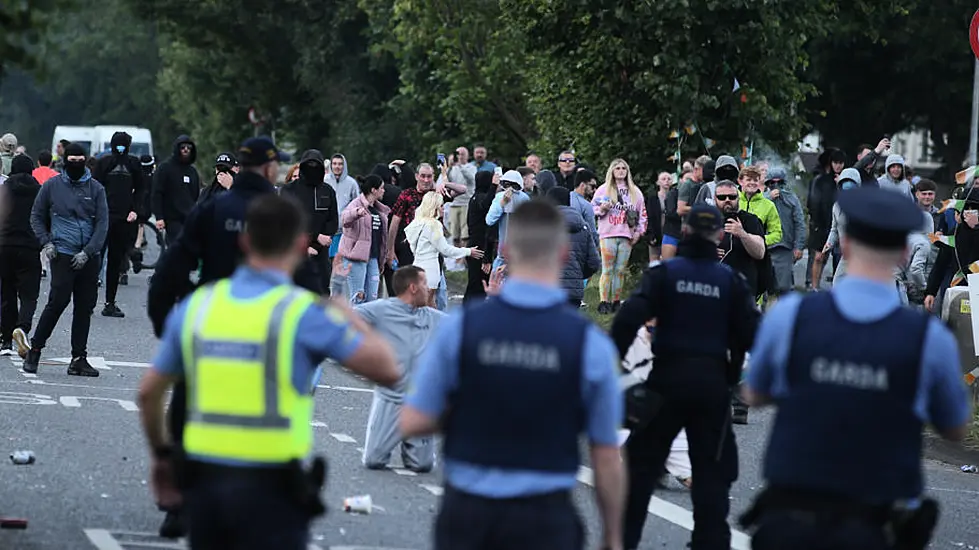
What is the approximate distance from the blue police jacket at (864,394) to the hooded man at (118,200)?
14732mm

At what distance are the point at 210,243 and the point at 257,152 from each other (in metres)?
0.46

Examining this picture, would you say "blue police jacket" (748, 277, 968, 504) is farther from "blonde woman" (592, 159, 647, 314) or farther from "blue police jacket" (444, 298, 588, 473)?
"blonde woman" (592, 159, 647, 314)

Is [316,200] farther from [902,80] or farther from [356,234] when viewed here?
[902,80]

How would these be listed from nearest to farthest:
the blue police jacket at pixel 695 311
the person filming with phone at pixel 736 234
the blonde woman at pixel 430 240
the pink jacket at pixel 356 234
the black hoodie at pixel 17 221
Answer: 1. the blue police jacket at pixel 695 311
2. the person filming with phone at pixel 736 234
3. the black hoodie at pixel 17 221
4. the blonde woman at pixel 430 240
5. the pink jacket at pixel 356 234

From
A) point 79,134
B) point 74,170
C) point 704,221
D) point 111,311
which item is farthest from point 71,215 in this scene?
point 79,134

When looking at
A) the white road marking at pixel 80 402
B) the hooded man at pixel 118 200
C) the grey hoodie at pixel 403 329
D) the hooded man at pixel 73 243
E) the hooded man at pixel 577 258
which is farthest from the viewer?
the hooded man at pixel 118 200

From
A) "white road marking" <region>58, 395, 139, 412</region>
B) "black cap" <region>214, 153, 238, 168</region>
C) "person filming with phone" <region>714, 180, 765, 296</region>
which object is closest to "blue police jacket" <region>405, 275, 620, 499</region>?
"person filming with phone" <region>714, 180, 765, 296</region>

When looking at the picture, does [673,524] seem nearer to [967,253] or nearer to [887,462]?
[887,462]

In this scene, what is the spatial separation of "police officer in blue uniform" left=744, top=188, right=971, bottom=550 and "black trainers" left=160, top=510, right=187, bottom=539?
3825 mm

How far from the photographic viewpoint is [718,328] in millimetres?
8648

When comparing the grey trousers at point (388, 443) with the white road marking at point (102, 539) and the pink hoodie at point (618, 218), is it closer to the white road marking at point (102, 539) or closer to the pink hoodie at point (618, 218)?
the white road marking at point (102, 539)

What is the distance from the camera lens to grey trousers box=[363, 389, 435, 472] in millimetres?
11602

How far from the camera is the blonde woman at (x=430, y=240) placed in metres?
18.7

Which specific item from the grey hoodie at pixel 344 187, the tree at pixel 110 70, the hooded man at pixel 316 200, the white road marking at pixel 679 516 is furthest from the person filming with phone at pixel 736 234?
the tree at pixel 110 70
